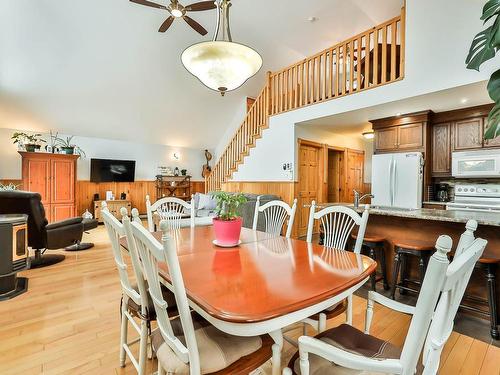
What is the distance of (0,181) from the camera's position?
590 cm

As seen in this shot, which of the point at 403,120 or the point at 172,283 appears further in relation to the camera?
the point at 403,120

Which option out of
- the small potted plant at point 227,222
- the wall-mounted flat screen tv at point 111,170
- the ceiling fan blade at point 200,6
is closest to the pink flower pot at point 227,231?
the small potted plant at point 227,222

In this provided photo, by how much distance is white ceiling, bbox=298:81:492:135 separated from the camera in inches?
132

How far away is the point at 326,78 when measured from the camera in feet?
15.6

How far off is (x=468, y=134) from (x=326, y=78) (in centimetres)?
239

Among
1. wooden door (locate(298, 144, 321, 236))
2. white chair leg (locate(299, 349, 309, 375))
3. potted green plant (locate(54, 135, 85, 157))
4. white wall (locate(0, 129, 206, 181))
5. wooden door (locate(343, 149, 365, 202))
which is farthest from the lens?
wooden door (locate(343, 149, 365, 202))

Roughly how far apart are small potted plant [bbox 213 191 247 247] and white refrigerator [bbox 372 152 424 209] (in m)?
3.24

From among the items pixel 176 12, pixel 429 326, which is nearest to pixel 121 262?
pixel 429 326

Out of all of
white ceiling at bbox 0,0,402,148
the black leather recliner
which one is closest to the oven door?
white ceiling at bbox 0,0,402,148

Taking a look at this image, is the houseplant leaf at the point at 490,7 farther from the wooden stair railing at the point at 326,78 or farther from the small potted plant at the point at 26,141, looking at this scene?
the small potted plant at the point at 26,141

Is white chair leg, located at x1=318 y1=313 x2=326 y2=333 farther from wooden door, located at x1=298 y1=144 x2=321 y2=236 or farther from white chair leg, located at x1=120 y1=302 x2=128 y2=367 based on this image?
wooden door, located at x1=298 y1=144 x2=321 y2=236

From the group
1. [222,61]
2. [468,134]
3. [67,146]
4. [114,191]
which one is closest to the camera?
[222,61]

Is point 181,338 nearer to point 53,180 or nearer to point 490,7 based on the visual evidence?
point 490,7

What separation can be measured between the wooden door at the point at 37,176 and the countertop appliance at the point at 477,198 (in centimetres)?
790
